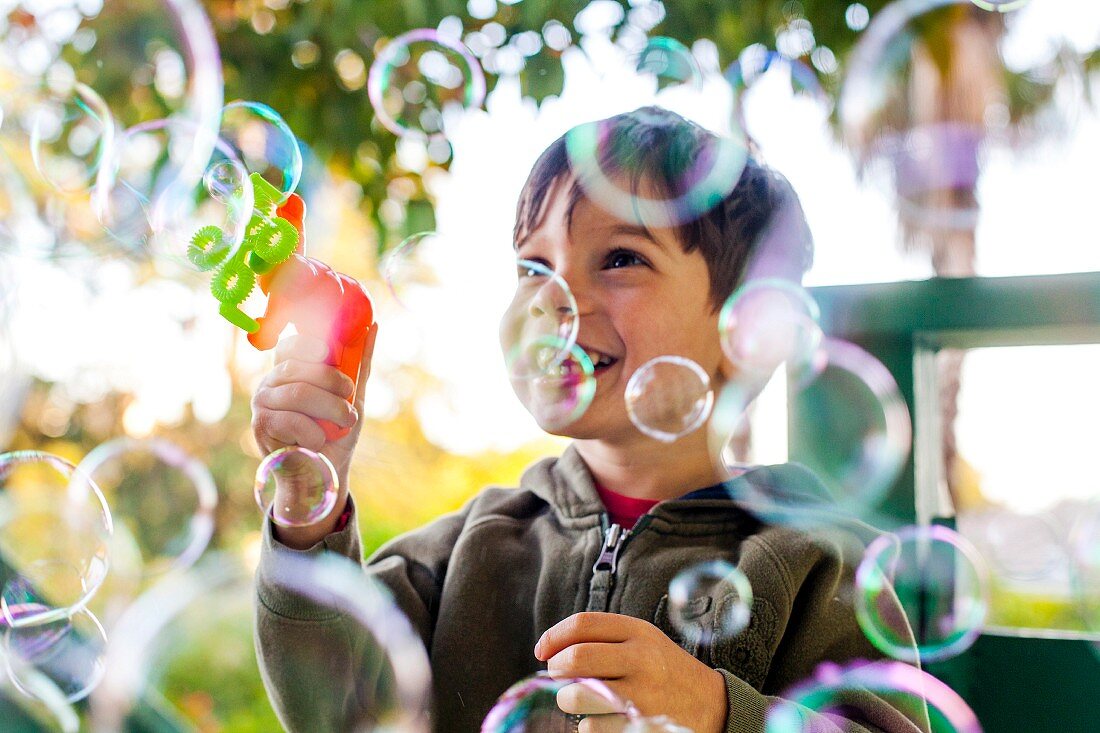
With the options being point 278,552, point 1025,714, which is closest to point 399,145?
point 278,552

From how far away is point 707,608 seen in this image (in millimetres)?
1263

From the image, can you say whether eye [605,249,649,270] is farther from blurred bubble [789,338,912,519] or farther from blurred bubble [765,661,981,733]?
blurred bubble [765,661,981,733]

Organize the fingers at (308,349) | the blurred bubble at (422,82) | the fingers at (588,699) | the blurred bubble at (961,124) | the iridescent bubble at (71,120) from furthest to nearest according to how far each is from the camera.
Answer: the blurred bubble at (961,124)
the blurred bubble at (422,82)
the iridescent bubble at (71,120)
the fingers at (308,349)
the fingers at (588,699)

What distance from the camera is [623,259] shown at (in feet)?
4.58

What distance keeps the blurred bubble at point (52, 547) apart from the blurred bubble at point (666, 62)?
1284 mm

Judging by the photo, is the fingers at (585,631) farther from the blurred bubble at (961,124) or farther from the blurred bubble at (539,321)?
the blurred bubble at (961,124)

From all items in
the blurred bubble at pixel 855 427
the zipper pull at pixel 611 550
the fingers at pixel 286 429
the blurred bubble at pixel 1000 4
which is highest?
the blurred bubble at pixel 1000 4

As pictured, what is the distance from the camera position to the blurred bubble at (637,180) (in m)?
1.39

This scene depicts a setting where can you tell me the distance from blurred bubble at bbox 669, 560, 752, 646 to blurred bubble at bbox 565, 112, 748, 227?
0.45 m

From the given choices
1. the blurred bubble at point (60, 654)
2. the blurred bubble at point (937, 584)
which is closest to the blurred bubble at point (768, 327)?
the blurred bubble at point (937, 584)

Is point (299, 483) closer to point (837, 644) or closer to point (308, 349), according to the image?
point (308, 349)

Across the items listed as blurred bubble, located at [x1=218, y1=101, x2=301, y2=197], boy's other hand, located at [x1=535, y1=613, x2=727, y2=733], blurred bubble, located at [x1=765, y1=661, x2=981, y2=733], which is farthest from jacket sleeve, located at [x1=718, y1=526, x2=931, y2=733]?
blurred bubble, located at [x1=218, y1=101, x2=301, y2=197]

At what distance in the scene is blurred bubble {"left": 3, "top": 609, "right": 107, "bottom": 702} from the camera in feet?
4.74

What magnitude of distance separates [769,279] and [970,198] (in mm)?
4463
